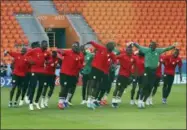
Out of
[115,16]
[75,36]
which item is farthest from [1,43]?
[115,16]

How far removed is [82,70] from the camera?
24.1 metres

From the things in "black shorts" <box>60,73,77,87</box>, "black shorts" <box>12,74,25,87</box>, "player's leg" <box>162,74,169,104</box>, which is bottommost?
"player's leg" <box>162,74,169,104</box>

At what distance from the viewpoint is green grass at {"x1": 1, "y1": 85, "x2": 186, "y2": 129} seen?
1733cm

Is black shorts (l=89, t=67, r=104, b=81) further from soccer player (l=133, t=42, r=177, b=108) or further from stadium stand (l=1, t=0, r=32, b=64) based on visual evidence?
stadium stand (l=1, t=0, r=32, b=64)

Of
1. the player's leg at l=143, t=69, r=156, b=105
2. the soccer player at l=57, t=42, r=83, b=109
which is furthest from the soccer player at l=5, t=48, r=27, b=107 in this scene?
the player's leg at l=143, t=69, r=156, b=105

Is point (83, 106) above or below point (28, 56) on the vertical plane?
below

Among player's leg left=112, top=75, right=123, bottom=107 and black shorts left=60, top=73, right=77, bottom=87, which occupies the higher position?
black shorts left=60, top=73, right=77, bottom=87

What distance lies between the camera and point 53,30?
133 ft

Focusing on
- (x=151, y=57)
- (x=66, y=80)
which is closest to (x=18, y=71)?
(x=66, y=80)

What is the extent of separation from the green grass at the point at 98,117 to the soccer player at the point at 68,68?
0.55m

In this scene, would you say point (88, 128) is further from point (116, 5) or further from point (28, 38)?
point (116, 5)

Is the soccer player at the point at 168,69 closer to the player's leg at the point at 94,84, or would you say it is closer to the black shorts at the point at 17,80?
the player's leg at the point at 94,84

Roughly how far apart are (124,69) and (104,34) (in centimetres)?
1817

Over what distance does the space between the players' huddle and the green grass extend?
477 mm
